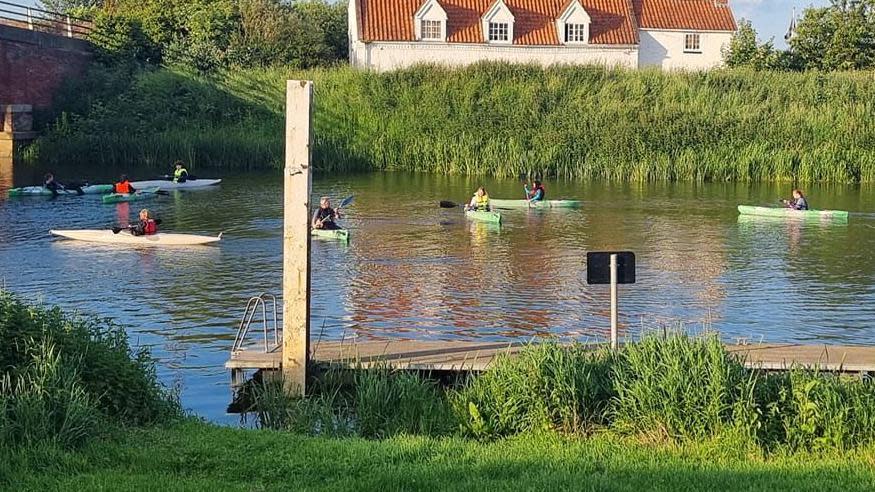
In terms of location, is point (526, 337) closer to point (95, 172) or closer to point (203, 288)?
point (203, 288)

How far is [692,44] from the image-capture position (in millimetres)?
66250

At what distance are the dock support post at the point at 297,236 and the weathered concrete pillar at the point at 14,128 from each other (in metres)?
42.3

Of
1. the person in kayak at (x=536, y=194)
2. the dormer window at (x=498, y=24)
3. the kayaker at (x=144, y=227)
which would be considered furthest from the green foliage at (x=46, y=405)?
the dormer window at (x=498, y=24)

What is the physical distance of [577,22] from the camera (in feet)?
208

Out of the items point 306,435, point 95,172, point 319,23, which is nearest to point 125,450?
point 306,435

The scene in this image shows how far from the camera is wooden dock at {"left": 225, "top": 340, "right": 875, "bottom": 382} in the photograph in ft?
45.6

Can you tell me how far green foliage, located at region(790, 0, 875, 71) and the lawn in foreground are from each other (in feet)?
186

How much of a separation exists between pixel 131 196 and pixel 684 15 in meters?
39.1

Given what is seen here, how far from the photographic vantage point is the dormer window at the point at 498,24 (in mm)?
62938

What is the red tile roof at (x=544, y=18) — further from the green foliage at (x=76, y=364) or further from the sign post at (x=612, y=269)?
the green foliage at (x=76, y=364)

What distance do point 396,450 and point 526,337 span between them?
30.5 feet

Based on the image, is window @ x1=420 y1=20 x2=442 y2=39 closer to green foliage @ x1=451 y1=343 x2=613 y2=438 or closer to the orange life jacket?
the orange life jacket

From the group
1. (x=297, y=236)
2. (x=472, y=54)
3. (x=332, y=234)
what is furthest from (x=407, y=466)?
(x=472, y=54)

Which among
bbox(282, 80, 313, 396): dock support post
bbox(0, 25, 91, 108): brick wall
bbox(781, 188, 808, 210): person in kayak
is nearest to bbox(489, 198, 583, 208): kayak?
bbox(781, 188, 808, 210): person in kayak
